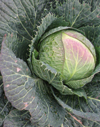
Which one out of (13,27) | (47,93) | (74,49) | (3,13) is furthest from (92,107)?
(3,13)

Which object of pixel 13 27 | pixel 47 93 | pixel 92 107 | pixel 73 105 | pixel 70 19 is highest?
pixel 13 27

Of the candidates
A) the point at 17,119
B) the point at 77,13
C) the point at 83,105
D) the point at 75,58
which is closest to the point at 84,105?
the point at 83,105

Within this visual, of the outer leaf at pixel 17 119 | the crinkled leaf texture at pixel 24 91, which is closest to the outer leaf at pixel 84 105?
the crinkled leaf texture at pixel 24 91

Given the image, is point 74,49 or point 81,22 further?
point 81,22

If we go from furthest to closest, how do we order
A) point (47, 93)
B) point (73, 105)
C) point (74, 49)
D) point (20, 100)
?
point (73, 105), point (47, 93), point (74, 49), point (20, 100)

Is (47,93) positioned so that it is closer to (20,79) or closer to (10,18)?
(20,79)

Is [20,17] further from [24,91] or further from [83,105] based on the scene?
[83,105]

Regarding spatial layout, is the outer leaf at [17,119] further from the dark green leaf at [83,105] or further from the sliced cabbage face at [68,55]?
the sliced cabbage face at [68,55]

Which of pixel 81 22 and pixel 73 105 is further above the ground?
pixel 81 22
